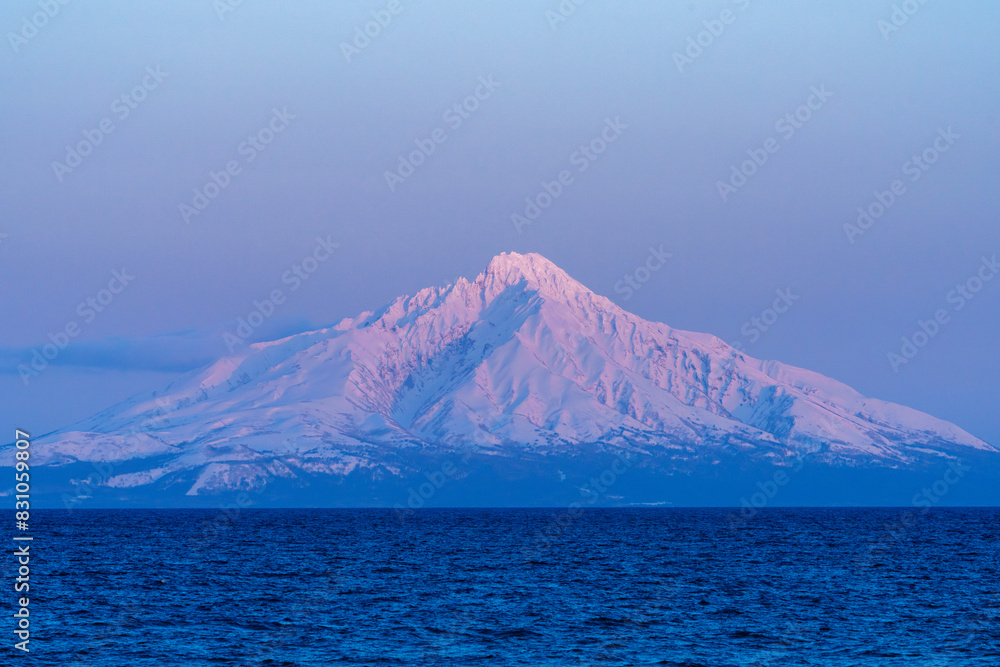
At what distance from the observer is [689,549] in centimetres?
14662

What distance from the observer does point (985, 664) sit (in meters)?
61.9

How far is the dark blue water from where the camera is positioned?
65375 millimetres

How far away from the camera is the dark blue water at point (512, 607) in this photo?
65375 mm

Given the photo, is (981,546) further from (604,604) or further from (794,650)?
(794,650)

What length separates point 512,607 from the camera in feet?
273

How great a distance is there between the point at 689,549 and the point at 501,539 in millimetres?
34498

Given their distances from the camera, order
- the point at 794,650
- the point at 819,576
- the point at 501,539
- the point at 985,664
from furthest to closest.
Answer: the point at 501,539, the point at 819,576, the point at 794,650, the point at 985,664

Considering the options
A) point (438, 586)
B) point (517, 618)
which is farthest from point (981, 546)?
point (517, 618)

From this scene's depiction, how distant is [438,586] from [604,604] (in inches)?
659

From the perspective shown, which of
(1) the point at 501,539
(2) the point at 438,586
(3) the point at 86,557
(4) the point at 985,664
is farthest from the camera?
(1) the point at 501,539

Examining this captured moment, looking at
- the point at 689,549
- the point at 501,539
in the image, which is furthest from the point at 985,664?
the point at 501,539

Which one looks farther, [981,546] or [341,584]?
[981,546]

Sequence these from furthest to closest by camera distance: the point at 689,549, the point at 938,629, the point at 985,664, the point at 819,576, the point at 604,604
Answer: the point at 689,549 → the point at 819,576 → the point at 604,604 → the point at 938,629 → the point at 985,664

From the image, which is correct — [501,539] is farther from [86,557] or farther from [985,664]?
[985,664]
